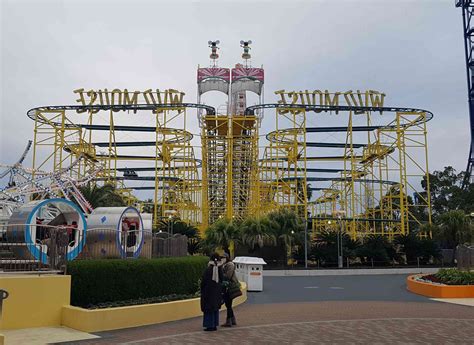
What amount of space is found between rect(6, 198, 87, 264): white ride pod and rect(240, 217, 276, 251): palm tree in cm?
1515

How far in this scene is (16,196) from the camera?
18.4 m

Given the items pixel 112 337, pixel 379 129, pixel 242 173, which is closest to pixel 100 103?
pixel 242 173

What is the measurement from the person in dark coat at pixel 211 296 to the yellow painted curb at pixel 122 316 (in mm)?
1533

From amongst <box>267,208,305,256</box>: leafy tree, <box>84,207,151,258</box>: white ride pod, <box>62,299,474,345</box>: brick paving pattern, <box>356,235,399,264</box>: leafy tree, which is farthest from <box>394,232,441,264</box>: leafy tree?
<box>84,207,151,258</box>: white ride pod

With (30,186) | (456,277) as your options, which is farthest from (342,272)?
(30,186)

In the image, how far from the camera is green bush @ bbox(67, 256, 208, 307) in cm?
1070

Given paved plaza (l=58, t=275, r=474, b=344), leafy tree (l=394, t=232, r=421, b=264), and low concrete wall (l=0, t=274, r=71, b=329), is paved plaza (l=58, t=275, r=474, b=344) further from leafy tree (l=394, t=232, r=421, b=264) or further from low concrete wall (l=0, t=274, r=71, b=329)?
leafy tree (l=394, t=232, r=421, b=264)

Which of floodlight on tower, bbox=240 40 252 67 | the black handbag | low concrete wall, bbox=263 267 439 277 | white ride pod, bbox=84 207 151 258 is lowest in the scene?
low concrete wall, bbox=263 267 439 277

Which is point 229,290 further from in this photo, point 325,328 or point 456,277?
point 456,277

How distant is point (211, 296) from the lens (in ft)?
31.5

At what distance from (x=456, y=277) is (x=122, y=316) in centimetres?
1154

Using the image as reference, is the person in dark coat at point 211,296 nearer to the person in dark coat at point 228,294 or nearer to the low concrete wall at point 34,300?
the person in dark coat at point 228,294

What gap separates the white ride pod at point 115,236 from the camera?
12.0 metres

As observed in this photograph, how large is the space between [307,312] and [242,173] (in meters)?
34.8
